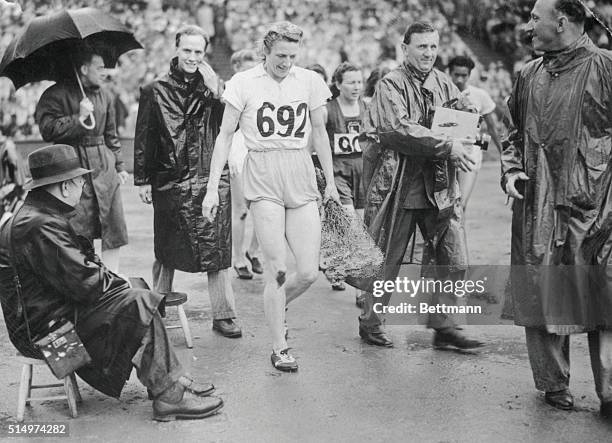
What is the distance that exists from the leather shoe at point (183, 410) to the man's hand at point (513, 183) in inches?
76.2

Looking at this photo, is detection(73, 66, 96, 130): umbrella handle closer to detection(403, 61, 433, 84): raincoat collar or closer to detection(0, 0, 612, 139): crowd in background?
detection(403, 61, 433, 84): raincoat collar

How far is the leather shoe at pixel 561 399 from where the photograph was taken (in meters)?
4.50

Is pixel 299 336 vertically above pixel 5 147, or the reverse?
pixel 5 147

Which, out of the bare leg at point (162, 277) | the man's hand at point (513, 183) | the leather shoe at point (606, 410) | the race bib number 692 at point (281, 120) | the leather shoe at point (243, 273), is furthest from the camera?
the leather shoe at point (243, 273)

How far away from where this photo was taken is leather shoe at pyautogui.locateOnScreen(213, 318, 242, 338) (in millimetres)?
6016

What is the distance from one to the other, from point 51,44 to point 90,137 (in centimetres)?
77

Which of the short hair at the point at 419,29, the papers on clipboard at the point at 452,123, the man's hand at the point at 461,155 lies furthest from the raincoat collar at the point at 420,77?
the man's hand at the point at 461,155

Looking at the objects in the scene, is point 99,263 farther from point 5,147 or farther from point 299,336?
point 5,147

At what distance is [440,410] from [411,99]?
6.74 ft

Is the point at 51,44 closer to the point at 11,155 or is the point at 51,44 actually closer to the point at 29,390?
the point at 29,390

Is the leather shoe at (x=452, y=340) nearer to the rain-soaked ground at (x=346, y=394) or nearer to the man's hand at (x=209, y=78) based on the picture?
the rain-soaked ground at (x=346, y=394)

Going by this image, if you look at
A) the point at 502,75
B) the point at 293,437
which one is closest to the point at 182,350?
the point at 293,437

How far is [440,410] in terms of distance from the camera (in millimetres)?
4527

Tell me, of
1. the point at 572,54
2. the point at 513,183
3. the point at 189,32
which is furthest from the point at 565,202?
the point at 189,32
